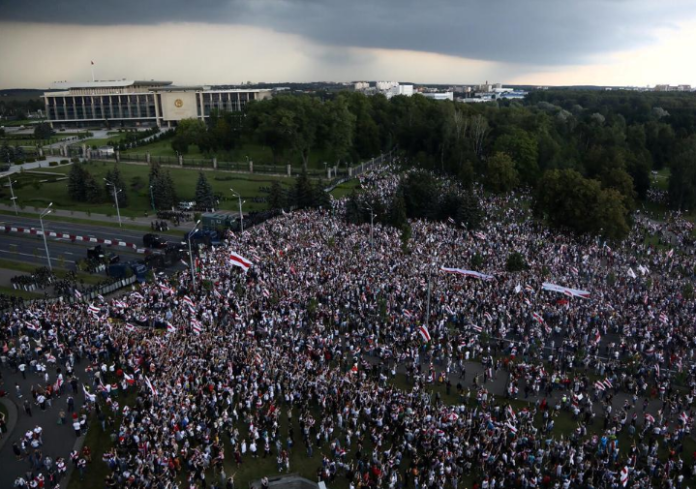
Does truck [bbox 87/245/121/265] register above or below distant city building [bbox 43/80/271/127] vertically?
below

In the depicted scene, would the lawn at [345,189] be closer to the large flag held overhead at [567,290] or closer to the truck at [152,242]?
the truck at [152,242]

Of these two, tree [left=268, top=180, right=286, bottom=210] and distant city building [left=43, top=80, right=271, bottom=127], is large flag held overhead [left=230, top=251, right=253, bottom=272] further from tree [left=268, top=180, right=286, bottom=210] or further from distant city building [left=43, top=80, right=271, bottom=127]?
distant city building [left=43, top=80, right=271, bottom=127]

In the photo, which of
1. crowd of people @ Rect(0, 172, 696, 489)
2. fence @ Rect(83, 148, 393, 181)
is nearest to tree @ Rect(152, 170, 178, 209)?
fence @ Rect(83, 148, 393, 181)

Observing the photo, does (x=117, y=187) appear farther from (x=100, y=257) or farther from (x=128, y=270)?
(x=128, y=270)

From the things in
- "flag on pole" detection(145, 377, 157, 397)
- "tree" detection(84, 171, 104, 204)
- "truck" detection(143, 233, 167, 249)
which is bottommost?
"flag on pole" detection(145, 377, 157, 397)

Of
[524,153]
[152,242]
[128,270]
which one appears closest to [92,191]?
[152,242]

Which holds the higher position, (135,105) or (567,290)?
(135,105)
